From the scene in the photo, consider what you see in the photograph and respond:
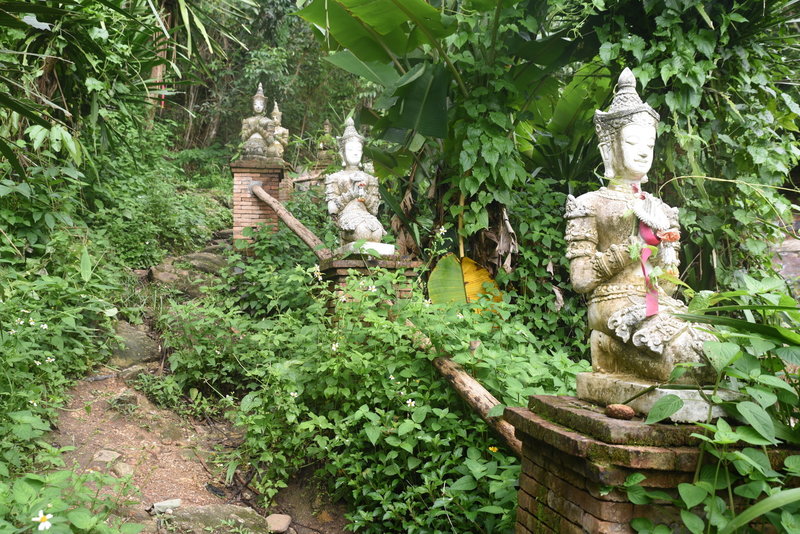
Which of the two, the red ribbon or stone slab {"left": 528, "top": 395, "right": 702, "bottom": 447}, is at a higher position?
the red ribbon

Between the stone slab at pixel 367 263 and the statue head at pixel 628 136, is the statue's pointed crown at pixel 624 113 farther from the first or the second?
the stone slab at pixel 367 263

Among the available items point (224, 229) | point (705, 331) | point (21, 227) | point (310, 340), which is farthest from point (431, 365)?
point (224, 229)

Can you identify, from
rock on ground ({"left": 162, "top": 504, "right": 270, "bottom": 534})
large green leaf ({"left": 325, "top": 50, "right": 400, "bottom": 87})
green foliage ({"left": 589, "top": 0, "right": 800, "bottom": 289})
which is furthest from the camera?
large green leaf ({"left": 325, "top": 50, "right": 400, "bottom": 87})

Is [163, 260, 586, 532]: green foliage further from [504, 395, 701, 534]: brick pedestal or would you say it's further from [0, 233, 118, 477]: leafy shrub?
[0, 233, 118, 477]: leafy shrub

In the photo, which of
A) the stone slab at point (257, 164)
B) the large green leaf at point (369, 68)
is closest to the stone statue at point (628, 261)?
the large green leaf at point (369, 68)

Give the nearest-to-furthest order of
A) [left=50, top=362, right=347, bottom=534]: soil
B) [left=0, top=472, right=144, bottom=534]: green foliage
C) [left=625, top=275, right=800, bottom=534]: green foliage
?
[left=625, top=275, right=800, bottom=534]: green foliage, [left=0, top=472, right=144, bottom=534]: green foliage, [left=50, top=362, right=347, bottom=534]: soil

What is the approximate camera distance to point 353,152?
572 centimetres

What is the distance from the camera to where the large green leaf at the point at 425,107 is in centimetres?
497

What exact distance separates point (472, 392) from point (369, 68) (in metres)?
3.31

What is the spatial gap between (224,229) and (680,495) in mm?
9326

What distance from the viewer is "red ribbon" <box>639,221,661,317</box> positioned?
7.19 ft

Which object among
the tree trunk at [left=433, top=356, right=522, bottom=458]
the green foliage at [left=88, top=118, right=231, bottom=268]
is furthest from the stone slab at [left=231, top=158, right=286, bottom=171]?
the tree trunk at [left=433, top=356, right=522, bottom=458]

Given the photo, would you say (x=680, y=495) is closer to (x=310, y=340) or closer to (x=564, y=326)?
(x=310, y=340)

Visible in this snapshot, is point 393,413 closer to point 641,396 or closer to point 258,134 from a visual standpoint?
point 641,396
